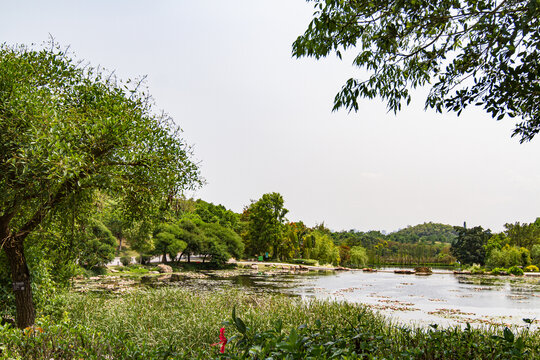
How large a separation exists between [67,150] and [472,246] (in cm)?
5275

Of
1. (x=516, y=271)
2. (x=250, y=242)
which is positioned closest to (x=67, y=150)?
(x=516, y=271)

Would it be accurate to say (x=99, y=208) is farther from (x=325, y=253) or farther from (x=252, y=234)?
(x=325, y=253)

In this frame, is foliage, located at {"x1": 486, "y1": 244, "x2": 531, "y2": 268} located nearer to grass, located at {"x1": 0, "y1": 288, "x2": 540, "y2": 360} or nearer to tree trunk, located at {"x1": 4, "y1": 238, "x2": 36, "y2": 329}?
grass, located at {"x1": 0, "y1": 288, "x2": 540, "y2": 360}

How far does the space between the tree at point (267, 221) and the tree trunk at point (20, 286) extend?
3649cm

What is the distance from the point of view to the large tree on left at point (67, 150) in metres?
3.87

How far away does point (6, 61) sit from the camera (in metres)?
4.69

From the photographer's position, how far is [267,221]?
138 feet

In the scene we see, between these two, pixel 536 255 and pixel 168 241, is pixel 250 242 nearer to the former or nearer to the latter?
pixel 168 241

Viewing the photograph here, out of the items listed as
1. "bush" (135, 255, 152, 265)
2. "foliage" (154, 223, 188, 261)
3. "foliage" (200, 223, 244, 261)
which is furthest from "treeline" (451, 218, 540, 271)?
"bush" (135, 255, 152, 265)

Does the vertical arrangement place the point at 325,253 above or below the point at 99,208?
below

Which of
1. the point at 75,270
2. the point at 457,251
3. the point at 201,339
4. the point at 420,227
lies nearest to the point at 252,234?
the point at 457,251

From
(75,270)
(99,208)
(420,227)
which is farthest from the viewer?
(420,227)

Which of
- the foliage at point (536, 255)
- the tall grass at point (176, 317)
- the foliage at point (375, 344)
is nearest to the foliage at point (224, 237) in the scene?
the tall grass at point (176, 317)

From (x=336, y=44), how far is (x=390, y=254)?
64441mm
